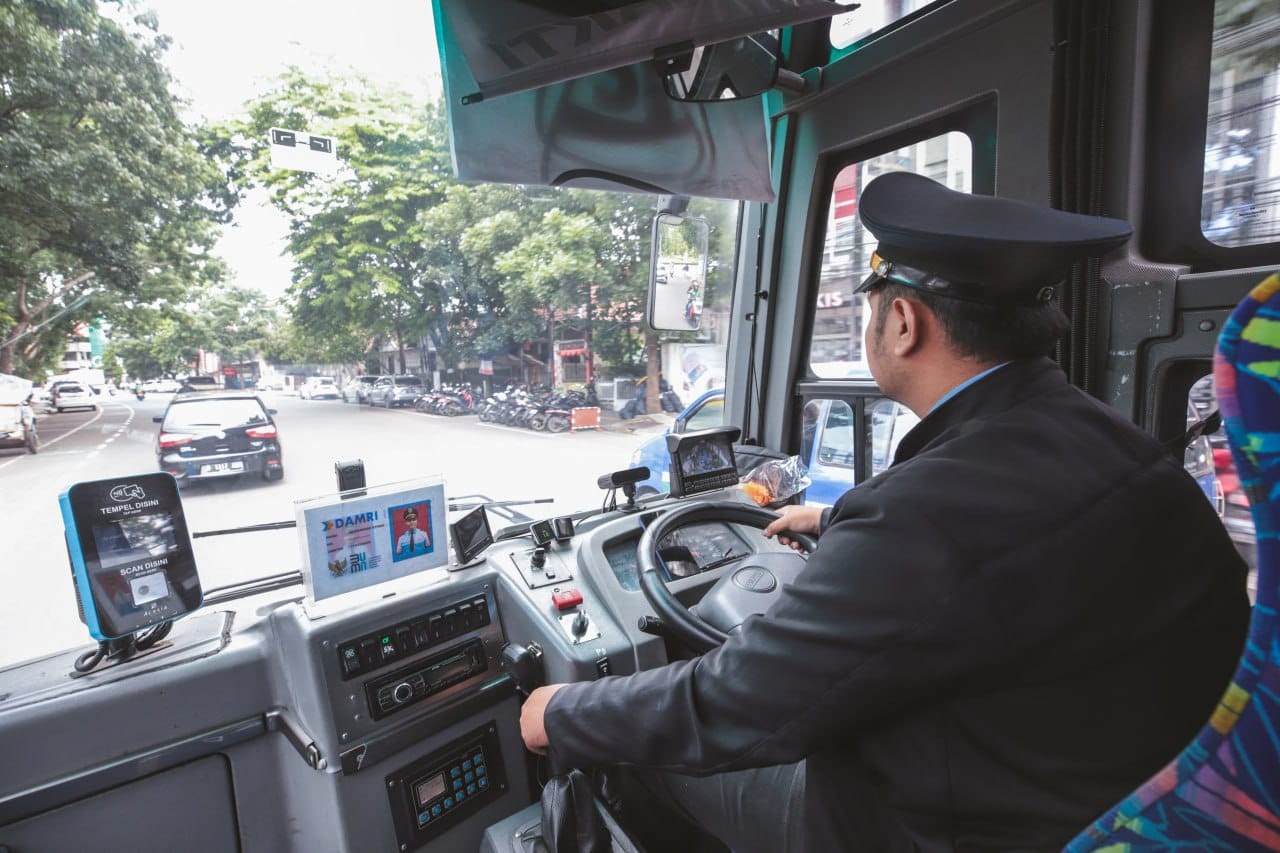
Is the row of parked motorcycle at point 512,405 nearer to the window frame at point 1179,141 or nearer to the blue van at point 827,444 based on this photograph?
the blue van at point 827,444

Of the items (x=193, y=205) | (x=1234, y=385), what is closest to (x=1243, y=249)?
(x=1234, y=385)

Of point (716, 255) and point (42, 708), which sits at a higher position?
point (716, 255)

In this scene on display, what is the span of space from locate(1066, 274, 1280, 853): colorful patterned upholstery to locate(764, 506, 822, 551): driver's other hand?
128cm

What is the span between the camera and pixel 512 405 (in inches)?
92.6

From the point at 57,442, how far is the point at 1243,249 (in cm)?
318

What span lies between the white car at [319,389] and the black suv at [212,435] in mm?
157

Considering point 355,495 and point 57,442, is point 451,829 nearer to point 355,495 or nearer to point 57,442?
point 355,495

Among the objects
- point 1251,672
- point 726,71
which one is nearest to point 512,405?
point 726,71

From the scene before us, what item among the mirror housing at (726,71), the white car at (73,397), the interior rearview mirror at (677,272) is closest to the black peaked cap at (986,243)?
the interior rearview mirror at (677,272)

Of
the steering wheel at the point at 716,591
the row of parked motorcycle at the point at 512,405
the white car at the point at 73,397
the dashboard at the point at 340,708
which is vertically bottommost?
the dashboard at the point at 340,708

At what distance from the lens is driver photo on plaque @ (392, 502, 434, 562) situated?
5.77 ft

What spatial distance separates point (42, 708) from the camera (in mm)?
1440

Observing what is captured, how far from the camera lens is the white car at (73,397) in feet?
5.25

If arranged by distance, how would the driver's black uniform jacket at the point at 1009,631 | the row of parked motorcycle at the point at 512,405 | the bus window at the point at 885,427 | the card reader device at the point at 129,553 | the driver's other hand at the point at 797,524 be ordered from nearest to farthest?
the driver's black uniform jacket at the point at 1009,631
the card reader device at the point at 129,553
the driver's other hand at the point at 797,524
the row of parked motorcycle at the point at 512,405
the bus window at the point at 885,427
